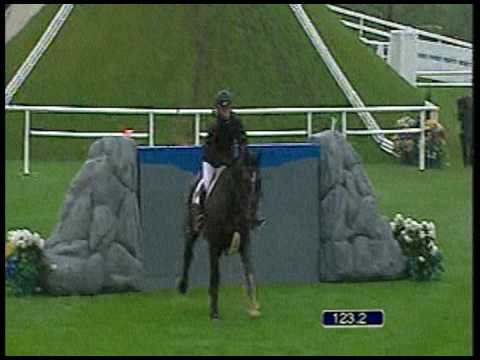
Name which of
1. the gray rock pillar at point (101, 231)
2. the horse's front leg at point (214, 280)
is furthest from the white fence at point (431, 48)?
the horse's front leg at point (214, 280)

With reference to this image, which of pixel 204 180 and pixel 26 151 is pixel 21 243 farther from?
pixel 26 151

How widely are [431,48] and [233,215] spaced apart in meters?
20.2

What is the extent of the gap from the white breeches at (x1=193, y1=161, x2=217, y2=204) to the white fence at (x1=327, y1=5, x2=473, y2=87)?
17.6 metres

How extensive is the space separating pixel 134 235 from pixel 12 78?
11121 mm

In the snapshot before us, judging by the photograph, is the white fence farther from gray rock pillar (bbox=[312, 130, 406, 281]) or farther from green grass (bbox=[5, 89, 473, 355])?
gray rock pillar (bbox=[312, 130, 406, 281])

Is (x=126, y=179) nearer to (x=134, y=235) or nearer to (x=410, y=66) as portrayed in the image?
(x=134, y=235)

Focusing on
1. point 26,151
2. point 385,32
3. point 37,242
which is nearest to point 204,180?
point 37,242

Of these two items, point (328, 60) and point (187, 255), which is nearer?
point (187, 255)

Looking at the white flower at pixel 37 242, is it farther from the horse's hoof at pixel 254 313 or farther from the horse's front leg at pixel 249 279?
the horse's hoof at pixel 254 313

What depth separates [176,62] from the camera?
21.1 metres

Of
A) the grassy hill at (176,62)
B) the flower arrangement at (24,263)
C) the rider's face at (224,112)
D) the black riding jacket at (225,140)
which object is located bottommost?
the flower arrangement at (24,263)

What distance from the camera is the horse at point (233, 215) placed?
958cm

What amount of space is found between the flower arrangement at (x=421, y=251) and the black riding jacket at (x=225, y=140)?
2.10m

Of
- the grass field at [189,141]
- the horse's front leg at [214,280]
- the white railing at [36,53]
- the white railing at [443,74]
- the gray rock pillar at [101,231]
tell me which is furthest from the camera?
the white railing at [443,74]
